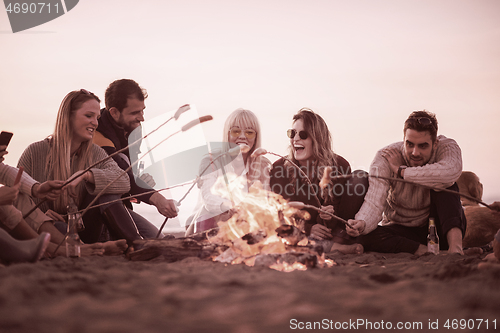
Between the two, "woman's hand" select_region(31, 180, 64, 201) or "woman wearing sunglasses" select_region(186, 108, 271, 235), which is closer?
"woman's hand" select_region(31, 180, 64, 201)

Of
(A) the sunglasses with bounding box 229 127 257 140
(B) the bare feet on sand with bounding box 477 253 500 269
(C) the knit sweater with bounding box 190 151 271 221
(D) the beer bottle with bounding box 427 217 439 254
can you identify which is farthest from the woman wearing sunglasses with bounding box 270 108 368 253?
(B) the bare feet on sand with bounding box 477 253 500 269

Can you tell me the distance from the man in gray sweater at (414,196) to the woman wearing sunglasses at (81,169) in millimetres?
2196

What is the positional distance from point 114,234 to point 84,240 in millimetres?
352

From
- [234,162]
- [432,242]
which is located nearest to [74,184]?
[234,162]

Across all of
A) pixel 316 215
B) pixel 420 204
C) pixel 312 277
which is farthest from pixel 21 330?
pixel 420 204

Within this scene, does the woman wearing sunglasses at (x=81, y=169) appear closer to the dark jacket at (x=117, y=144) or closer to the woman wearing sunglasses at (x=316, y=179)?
the dark jacket at (x=117, y=144)

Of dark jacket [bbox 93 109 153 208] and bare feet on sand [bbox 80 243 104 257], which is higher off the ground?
dark jacket [bbox 93 109 153 208]

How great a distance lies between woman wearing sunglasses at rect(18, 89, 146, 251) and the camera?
11.5 feet

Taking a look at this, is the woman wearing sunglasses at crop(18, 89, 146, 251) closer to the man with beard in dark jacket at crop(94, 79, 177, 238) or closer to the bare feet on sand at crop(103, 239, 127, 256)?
the bare feet on sand at crop(103, 239, 127, 256)

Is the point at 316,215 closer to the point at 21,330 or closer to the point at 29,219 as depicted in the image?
the point at 29,219

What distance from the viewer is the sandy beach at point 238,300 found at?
1.34 metres

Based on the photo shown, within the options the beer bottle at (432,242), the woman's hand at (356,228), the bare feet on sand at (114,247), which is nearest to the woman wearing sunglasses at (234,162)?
the woman's hand at (356,228)

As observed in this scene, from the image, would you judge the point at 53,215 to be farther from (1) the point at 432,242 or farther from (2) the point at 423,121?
(2) the point at 423,121

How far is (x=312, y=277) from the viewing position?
2.06 m
